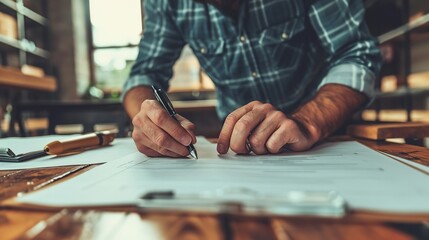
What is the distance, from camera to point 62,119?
140 centimetres

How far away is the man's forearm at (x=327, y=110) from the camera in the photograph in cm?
66

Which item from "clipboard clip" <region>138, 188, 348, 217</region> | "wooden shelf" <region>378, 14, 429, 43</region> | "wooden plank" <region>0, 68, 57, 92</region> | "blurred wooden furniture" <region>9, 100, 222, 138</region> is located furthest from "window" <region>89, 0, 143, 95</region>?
"clipboard clip" <region>138, 188, 348, 217</region>

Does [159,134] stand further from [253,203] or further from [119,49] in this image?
[119,49]

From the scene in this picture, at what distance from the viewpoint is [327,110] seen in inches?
28.8

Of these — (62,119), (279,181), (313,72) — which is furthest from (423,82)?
(279,181)

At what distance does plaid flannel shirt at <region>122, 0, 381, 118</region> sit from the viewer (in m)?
1.01

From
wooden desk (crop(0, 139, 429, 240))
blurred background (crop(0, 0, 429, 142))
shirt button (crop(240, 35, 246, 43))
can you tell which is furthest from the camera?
blurred background (crop(0, 0, 429, 142))

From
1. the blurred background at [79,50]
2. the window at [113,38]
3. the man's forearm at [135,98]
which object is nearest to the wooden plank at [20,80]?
the blurred background at [79,50]

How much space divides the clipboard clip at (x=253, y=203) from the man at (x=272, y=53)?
13.8 inches

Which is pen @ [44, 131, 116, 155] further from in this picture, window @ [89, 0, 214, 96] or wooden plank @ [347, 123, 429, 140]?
window @ [89, 0, 214, 96]

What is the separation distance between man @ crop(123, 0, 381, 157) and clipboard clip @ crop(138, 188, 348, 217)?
35 cm

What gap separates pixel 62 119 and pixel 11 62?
136 inches

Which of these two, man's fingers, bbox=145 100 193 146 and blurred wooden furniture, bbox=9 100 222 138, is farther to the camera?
blurred wooden furniture, bbox=9 100 222 138

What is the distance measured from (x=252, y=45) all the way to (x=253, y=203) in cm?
81
